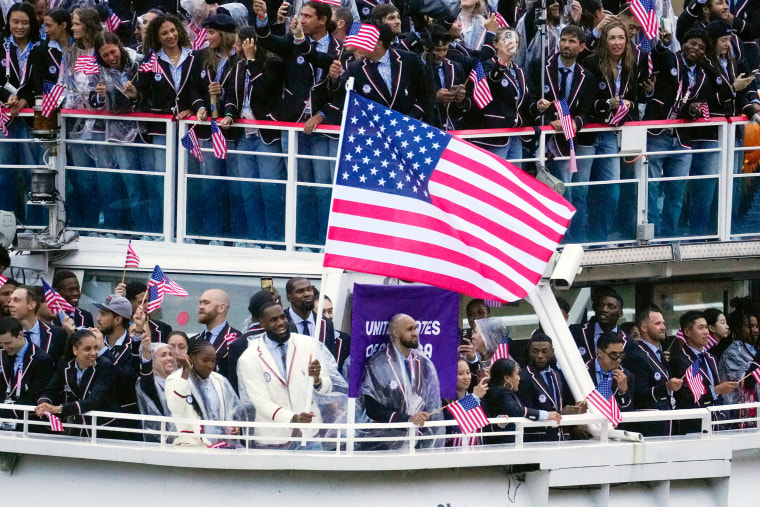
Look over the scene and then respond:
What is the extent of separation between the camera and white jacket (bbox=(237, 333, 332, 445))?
14445 millimetres

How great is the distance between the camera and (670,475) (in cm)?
1531

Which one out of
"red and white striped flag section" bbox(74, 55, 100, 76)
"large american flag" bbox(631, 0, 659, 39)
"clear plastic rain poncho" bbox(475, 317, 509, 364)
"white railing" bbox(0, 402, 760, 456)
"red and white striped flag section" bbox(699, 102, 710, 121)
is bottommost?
"white railing" bbox(0, 402, 760, 456)

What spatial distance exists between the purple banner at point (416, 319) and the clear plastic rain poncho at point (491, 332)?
1.10 metres

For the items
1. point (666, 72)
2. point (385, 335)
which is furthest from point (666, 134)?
point (385, 335)

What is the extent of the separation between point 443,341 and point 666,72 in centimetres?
432

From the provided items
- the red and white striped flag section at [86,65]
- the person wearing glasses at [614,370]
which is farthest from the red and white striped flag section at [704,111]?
the red and white striped flag section at [86,65]

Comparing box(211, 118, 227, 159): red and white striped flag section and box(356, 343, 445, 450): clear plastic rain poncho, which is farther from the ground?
box(211, 118, 227, 159): red and white striped flag section

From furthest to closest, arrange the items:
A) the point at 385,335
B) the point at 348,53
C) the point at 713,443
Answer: the point at 348,53, the point at 713,443, the point at 385,335

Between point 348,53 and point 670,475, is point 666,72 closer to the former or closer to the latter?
point 348,53

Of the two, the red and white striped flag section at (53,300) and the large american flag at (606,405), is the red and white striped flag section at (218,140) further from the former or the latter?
the large american flag at (606,405)

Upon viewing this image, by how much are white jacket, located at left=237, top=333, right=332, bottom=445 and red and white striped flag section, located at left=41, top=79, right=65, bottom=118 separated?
3.56 meters

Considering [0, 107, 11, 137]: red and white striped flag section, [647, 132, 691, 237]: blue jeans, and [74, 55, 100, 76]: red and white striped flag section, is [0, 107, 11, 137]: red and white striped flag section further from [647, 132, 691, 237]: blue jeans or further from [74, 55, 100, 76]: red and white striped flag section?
[647, 132, 691, 237]: blue jeans

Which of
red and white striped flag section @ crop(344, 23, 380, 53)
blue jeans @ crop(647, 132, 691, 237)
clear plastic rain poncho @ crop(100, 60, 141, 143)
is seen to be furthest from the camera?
blue jeans @ crop(647, 132, 691, 237)

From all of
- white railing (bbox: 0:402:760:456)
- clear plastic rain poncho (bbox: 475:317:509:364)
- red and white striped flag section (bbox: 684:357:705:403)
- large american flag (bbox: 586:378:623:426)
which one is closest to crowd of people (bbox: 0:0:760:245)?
clear plastic rain poncho (bbox: 475:317:509:364)
